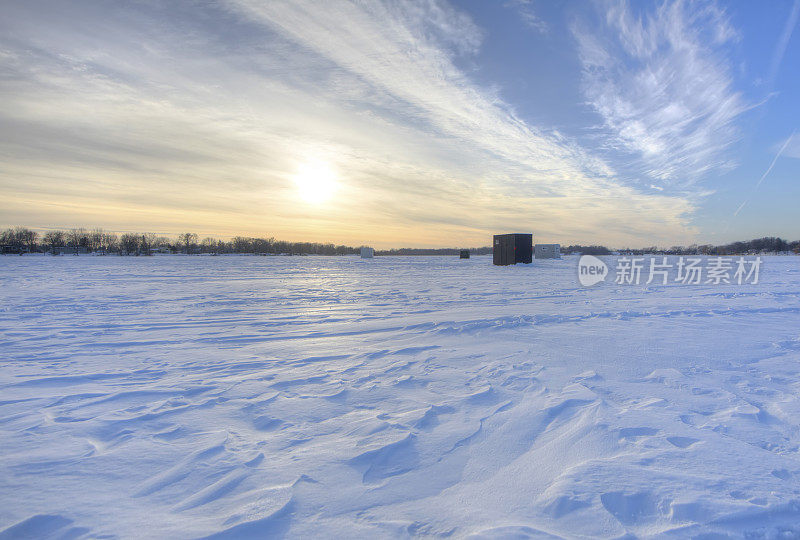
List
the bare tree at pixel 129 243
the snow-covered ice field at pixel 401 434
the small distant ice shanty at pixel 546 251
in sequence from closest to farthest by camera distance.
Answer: the snow-covered ice field at pixel 401 434 < the small distant ice shanty at pixel 546 251 < the bare tree at pixel 129 243

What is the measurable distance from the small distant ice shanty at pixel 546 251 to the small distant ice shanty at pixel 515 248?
35.7ft

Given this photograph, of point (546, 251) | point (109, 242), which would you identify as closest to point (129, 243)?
point (109, 242)

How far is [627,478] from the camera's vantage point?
1.99m

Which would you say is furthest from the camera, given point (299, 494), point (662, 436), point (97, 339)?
point (97, 339)

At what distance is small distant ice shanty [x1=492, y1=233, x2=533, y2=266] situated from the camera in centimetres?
2789

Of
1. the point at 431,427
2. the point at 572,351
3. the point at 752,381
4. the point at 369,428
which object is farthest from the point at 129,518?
the point at 752,381

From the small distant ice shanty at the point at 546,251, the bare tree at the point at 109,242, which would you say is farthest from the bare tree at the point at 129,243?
the small distant ice shanty at the point at 546,251

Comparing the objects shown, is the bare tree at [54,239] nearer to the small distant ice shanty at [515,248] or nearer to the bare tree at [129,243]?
the bare tree at [129,243]

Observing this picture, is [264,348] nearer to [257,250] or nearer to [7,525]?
[7,525]

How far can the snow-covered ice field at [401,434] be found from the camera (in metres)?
1.76

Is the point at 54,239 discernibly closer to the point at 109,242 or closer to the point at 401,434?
the point at 109,242

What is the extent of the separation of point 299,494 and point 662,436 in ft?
7.71

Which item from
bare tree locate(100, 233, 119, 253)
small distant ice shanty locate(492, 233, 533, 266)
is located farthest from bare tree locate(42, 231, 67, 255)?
small distant ice shanty locate(492, 233, 533, 266)

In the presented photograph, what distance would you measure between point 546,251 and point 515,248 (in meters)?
12.3
